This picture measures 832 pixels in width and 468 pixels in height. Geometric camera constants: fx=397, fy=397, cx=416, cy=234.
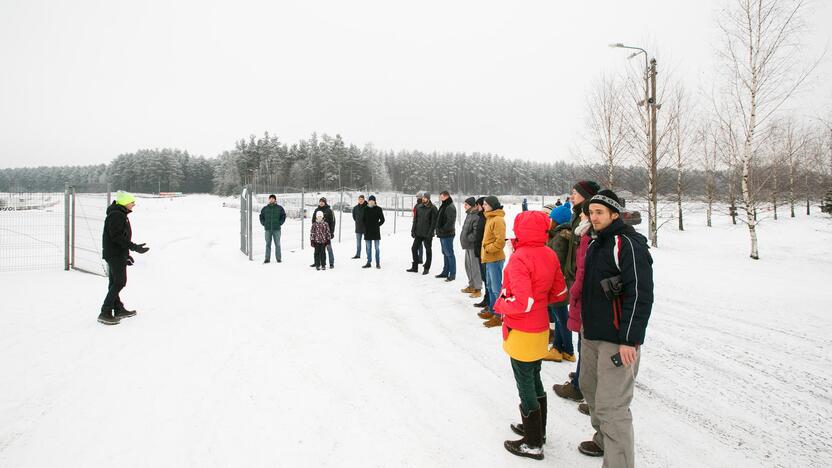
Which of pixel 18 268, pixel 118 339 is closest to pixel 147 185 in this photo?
pixel 18 268

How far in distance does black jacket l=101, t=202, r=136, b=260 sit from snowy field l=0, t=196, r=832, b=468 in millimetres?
1028

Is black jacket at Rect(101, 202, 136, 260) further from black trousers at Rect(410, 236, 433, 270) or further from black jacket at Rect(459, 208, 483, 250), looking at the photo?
black trousers at Rect(410, 236, 433, 270)

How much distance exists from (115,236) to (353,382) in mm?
4330

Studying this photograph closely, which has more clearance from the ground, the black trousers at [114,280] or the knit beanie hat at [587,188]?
the knit beanie hat at [587,188]

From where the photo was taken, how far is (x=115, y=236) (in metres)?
5.70

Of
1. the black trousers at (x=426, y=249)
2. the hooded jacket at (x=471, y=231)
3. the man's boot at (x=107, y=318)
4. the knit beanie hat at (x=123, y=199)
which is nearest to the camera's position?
the man's boot at (x=107, y=318)

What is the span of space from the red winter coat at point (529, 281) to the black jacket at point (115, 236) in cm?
564

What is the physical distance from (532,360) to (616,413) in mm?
589

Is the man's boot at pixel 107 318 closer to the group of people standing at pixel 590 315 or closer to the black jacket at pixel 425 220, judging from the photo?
the group of people standing at pixel 590 315

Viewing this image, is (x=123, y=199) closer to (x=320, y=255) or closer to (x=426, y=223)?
(x=320, y=255)

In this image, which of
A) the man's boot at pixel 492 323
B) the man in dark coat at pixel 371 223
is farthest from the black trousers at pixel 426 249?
the man's boot at pixel 492 323

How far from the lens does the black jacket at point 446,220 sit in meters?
9.12

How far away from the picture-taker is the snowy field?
2.90 meters

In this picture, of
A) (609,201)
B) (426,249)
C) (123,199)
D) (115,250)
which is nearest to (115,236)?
(115,250)
